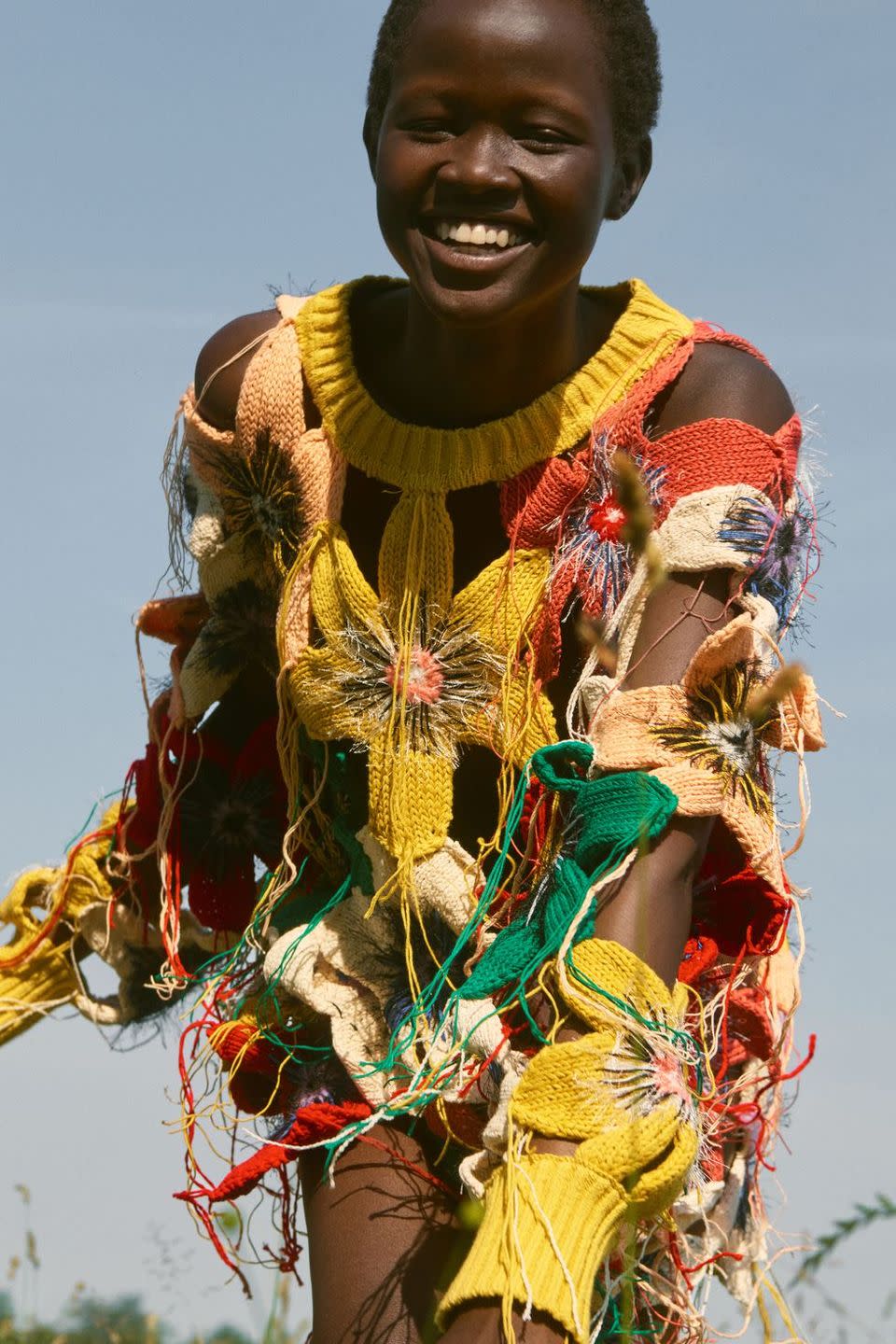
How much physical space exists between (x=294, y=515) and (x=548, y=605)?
17.6 inches

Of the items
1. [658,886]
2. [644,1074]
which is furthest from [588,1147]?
[658,886]

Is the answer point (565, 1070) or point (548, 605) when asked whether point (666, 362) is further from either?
point (565, 1070)

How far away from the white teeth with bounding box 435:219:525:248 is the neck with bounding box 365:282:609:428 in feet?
0.37

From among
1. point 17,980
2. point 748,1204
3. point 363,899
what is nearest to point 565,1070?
point 363,899

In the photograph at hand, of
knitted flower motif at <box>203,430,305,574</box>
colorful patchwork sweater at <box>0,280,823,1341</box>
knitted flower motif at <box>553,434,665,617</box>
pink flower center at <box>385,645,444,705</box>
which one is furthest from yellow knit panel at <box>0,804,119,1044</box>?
knitted flower motif at <box>553,434,665,617</box>

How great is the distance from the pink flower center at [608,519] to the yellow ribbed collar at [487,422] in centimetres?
12

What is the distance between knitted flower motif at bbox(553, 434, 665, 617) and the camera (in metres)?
2.97

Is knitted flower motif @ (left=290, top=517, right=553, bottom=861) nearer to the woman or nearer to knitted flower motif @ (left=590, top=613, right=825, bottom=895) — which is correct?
the woman

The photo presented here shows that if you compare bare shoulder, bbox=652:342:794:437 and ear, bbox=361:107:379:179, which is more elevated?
ear, bbox=361:107:379:179

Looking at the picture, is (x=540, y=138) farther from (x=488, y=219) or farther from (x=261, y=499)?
(x=261, y=499)

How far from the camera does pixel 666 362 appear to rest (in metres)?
3.09

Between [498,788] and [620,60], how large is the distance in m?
1.04

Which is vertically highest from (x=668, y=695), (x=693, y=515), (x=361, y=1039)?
(x=693, y=515)

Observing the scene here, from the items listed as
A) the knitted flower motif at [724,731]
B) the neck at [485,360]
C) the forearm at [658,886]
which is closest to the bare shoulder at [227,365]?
the neck at [485,360]
